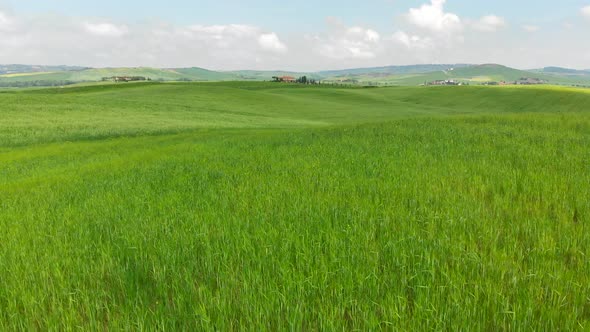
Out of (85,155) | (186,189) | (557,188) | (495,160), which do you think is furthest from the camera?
(85,155)

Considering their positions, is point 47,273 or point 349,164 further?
point 349,164

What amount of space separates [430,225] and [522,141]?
939 cm

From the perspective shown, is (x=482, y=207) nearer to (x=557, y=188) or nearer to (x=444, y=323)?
(x=557, y=188)

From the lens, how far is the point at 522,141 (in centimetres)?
1114

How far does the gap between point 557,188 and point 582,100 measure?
6711 centimetres

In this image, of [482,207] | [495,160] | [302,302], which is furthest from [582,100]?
[302,302]

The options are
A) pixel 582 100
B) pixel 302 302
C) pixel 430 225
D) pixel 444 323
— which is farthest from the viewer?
pixel 582 100

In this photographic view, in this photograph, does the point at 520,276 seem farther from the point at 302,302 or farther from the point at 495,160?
the point at 495,160

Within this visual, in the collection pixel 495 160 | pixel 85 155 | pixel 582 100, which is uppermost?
pixel 582 100

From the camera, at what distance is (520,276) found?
3002 mm

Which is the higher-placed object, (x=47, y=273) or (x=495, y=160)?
(x=495, y=160)

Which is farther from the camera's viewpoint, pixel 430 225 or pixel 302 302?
pixel 430 225

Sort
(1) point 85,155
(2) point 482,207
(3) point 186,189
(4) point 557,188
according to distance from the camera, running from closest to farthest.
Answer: (2) point 482,207, (4) point 557,188, (3) point 186,189, (1) point 85,155

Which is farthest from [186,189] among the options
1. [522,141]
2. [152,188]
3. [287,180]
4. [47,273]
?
[522,141]
